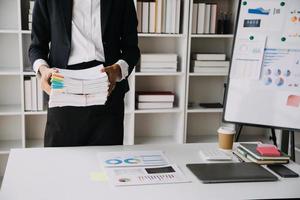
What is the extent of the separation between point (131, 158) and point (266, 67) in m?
0.99

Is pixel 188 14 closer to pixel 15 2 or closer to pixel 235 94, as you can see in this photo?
pixel 235 94

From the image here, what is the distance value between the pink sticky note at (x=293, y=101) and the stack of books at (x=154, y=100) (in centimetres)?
136

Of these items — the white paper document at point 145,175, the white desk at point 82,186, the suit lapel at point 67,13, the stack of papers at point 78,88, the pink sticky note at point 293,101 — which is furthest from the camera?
the pink sticky note at point 293,101

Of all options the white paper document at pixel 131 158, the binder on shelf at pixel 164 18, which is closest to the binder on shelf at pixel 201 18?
the binder on shelf at pixel 164 18

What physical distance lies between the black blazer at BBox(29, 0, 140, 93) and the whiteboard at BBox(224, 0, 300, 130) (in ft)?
2.13

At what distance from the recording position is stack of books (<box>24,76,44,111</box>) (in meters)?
3.17

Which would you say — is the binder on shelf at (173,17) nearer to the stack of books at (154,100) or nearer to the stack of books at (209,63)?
the stack of books at (209,63)

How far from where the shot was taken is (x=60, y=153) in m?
1.74

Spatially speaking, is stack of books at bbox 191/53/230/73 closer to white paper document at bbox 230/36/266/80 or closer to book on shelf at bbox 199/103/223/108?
book on shelf at bbox 199/103/223/108

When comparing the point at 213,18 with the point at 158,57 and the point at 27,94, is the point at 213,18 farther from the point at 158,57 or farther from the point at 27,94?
the point at 27,94

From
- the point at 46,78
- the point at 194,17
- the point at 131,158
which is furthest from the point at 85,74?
the point at 194,17

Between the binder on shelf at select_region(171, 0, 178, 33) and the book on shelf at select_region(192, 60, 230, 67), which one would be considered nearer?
the binder on shelf at select_region(171, 0, 178, 33)

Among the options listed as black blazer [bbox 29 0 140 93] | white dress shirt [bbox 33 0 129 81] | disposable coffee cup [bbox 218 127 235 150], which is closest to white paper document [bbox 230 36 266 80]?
disposable coffee cup [bbox 218 127 235 150]

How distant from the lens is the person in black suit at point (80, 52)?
6.21 ft
